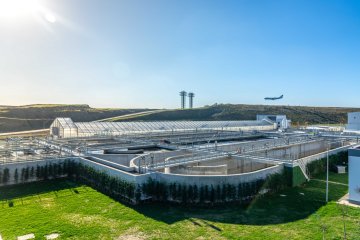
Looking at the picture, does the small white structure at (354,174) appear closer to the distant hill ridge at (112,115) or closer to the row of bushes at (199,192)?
the row of bushes at (199,192)

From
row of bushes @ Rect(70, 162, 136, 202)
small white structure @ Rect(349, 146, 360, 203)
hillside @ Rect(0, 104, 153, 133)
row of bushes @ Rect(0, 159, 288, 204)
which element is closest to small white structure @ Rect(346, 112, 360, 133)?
row of bushes @ Rect(0, 159, 288, 204)

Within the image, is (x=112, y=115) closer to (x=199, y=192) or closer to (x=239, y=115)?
(x=239, y=115)

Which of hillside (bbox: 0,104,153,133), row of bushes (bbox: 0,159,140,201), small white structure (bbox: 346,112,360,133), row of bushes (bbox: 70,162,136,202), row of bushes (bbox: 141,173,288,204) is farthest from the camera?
hillside (bbox: 0,104,153,133)

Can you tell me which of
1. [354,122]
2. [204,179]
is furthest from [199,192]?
[354,122]

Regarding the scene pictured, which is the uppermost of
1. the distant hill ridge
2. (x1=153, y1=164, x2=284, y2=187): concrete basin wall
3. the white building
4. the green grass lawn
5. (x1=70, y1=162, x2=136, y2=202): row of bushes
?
the distant hill ridge

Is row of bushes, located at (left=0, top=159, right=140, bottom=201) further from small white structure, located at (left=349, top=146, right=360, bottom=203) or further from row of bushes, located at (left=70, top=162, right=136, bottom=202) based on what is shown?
small white structure, located at (left=349, top=146, right=360, bottom=203)

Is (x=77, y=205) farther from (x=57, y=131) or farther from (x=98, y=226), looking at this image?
(x=57, y=131)
